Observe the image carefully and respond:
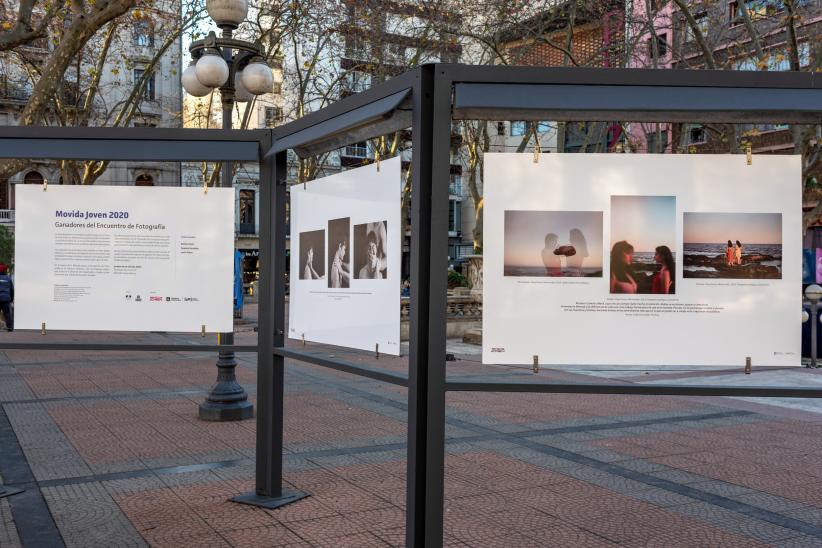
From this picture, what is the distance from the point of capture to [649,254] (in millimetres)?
3557

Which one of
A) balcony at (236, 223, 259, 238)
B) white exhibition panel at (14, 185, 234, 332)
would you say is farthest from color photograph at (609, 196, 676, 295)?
balcony at (236, 223, 259, 238)

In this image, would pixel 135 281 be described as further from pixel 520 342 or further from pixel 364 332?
pixel 520 342

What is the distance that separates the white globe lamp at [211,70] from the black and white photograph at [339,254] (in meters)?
5.69

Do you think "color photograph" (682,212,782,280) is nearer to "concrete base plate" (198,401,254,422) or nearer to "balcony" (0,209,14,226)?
"concrete base plate" (198,401,254,422)

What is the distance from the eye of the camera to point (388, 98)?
145 inches

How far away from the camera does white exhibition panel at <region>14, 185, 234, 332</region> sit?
199 inches

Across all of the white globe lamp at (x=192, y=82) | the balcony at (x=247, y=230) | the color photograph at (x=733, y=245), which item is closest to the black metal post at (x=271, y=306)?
the color photograph at (x=733, y=245)

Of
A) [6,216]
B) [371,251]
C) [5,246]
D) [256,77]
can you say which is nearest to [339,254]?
[371,251]

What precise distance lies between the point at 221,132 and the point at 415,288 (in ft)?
6.88

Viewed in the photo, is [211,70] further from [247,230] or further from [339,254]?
[247,230]

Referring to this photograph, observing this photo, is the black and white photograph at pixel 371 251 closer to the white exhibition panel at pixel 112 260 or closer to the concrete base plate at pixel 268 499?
the white exhibition panel at pixel 112 260

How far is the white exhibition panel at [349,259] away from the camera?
3928 millimetres

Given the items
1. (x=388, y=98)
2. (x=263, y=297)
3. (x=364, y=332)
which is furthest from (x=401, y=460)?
(x=388, y=98)

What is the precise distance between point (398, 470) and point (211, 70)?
5.65 meters
